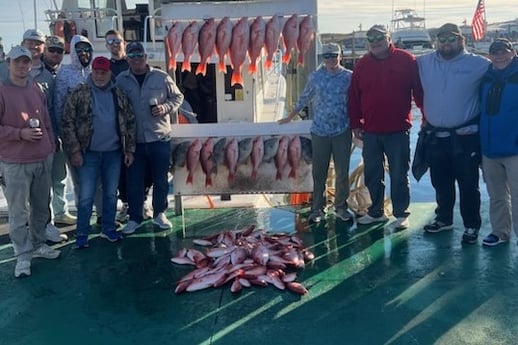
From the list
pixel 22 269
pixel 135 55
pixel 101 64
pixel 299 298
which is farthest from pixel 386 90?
pixel 22 269

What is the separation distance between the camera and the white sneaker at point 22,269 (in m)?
4.90

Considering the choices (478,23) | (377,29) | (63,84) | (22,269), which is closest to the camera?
(22,269)

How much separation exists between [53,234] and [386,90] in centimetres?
348

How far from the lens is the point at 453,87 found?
5062mm

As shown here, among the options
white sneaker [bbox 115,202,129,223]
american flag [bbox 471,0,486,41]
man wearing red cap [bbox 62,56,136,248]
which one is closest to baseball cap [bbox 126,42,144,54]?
man wearing red cap [bbox 62,56,136,248]

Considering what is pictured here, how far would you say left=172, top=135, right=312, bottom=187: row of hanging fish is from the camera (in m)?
6.09

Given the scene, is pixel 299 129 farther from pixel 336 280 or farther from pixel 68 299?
pixel 68 299

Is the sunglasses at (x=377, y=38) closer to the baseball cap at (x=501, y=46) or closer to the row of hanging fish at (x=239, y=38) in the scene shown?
the row of hanging fish at (x=239, y=38)

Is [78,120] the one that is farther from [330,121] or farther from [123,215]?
[330,121]

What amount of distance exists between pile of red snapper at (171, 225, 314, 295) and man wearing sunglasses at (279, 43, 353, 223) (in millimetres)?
856

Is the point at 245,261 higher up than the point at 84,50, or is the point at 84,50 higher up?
the point at 84,50

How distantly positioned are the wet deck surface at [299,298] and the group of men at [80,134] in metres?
0.39

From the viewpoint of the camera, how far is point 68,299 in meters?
4.46

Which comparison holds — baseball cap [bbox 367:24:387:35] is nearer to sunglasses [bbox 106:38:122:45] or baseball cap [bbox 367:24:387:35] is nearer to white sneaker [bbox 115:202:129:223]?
sunglasses [bbox 106:38:122:45]
